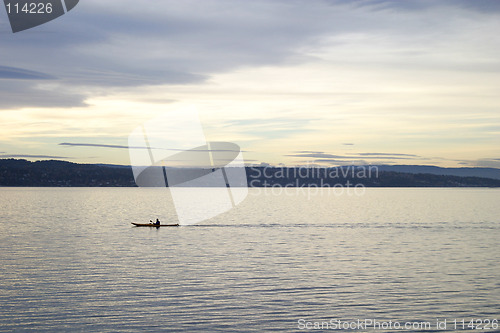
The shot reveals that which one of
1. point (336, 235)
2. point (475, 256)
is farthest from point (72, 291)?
point (336, 235)

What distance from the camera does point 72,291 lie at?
3959 cm

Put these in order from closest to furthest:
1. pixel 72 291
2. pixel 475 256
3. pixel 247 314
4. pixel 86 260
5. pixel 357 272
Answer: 1. pixel 247 314
2. pixel 72 291
3. pixel 357 272
4. pixel 86 260
5. pixel 475 256

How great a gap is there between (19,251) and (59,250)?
487cm

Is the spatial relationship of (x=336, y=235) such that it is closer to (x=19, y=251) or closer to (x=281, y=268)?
(x=281, y=268)

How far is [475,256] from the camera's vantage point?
60.9 meters

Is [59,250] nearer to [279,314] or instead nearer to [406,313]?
[279,314]

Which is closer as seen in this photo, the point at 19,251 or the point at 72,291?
the point at 72,291

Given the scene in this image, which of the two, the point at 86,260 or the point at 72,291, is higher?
the point at 72,291

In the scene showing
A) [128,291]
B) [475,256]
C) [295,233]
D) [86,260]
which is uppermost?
[128,291]

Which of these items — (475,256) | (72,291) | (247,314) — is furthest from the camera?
(475,256)

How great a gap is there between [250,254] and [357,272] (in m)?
16.2

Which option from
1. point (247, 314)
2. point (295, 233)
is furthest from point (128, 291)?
point (295, 233)

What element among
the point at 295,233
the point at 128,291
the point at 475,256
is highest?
the point at 128,291

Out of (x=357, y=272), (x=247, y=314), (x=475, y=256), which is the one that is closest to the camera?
(x=247, y=314)
